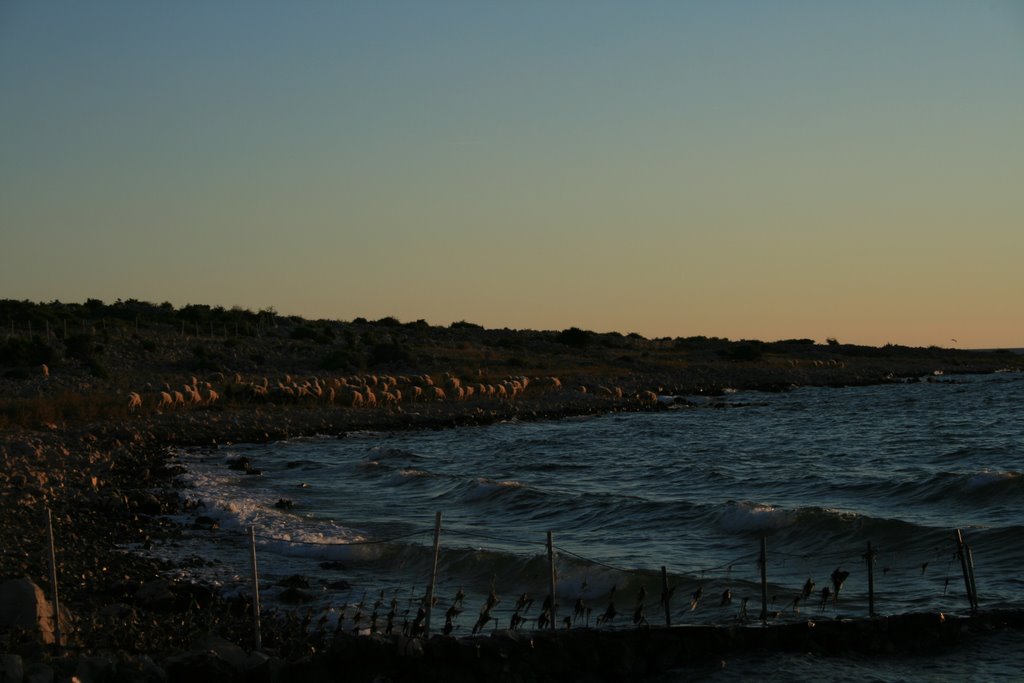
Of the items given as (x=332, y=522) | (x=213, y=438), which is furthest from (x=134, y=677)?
(x=213, y=438)

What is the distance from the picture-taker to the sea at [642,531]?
45.2 feet

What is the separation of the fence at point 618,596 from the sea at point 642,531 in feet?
0.18

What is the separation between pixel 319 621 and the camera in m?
13.5

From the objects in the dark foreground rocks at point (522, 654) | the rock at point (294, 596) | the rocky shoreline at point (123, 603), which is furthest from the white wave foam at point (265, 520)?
the dark foreground rocks at point (522, 654)

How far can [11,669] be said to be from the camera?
927 centimetres

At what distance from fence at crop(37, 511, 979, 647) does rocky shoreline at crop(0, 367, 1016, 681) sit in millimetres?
527

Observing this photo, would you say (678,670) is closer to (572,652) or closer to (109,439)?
(572,652)

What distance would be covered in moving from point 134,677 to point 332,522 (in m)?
11.7

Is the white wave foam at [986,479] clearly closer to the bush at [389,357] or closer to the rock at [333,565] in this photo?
the rock at [333,565]

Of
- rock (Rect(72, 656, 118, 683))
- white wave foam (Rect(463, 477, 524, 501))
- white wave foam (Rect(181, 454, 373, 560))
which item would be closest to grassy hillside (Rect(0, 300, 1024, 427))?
white wave foam (Rect(181, 454, 373, 560))

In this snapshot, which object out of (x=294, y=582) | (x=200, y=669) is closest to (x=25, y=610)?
(x=200, y=669)

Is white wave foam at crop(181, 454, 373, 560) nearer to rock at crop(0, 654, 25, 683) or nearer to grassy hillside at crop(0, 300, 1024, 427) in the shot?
rock at crop(0, 654, 25, 683)

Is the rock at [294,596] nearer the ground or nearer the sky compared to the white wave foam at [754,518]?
nearer the ground

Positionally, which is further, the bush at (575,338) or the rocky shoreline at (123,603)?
the bush at (575,338)
